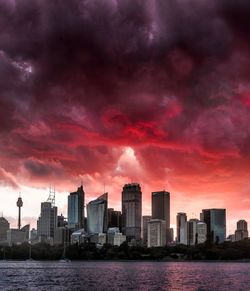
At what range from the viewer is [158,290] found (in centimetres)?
13688

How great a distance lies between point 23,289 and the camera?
13600 cm

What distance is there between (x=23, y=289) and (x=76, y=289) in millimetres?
12829

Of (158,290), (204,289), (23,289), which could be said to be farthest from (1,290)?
(204,289)

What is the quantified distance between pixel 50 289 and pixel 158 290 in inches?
1041

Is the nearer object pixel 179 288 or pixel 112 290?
pixel 112 290

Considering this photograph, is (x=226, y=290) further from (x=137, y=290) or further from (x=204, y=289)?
(x=137, y=290)

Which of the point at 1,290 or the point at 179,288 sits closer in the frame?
the point at 1,290

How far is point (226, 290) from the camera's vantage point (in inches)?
5389

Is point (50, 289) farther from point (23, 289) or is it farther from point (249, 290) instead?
point (249, 290)

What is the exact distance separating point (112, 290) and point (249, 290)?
33795 mm

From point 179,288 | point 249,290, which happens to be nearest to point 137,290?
point 179,288

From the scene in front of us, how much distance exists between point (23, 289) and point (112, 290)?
2163cm

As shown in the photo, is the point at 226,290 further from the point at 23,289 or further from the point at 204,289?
the point at 23,289

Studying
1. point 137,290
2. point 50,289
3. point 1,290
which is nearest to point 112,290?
point 137,290
